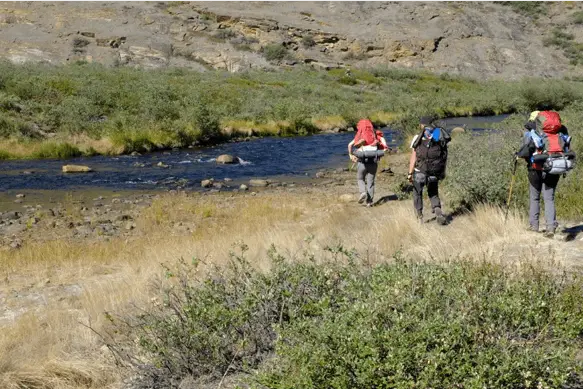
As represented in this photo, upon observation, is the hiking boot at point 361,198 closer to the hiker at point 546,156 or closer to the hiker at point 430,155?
the hiker at point 430,155

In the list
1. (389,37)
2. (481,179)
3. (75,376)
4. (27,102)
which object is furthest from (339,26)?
(75,376)

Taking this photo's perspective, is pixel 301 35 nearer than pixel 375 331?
No

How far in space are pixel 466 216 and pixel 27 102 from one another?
25125 mm

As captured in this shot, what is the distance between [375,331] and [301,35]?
85950 millimetres

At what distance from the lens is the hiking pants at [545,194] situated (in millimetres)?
7685

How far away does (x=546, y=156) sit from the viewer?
24.2 feet

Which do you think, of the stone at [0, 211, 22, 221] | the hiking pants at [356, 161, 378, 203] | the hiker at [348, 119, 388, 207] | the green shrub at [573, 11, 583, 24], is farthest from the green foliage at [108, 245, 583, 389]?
the green shrub at [573, 11, 583, 24]

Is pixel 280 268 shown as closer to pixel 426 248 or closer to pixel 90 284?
pixel 426 248

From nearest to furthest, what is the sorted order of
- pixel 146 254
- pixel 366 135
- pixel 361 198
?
pixel 146 254 → pixel 366 135 → pixel 361 198

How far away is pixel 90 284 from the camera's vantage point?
7.64m

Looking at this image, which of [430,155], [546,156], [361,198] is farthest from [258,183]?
[546,156]

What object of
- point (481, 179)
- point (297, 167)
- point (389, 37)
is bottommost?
point (297, 167)

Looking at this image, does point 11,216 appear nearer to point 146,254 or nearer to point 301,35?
point 146,254

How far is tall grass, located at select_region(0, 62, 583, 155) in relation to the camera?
76.9 feet
